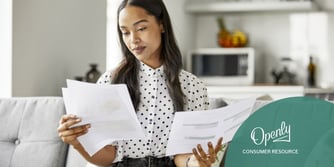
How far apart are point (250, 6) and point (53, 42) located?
3.23 m

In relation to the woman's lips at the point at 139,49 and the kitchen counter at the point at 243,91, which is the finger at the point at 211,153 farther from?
the kitchen counter at the point at 243,91

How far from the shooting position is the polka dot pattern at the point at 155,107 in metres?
2.23

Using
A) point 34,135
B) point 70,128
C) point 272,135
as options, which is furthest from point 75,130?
point 34,135

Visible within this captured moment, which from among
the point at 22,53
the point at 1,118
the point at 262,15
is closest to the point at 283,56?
the point at 262,15

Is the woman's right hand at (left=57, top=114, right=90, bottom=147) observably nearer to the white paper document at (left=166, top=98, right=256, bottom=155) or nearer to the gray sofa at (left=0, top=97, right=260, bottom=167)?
the white paper document at (left=166, top=98, right=256, bottom=155)

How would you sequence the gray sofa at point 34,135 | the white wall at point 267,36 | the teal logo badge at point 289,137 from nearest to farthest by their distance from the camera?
the teal logo badge at point 289,137 → the gray sofa at point 34,135 → the white wall at point 267,36

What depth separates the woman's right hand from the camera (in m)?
1.97

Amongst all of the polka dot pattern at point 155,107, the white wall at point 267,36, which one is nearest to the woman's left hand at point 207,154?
the polka dot pattern at point 155,107

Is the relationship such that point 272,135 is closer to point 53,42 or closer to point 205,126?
point 205,126

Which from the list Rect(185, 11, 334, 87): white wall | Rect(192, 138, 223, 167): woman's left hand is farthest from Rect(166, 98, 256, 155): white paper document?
Rect(185, 11, 334, 87): white wall

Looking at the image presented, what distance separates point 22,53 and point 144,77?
1.49 metres

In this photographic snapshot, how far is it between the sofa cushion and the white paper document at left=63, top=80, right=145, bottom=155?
34.3 inches

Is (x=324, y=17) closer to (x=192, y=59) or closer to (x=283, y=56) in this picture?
(x=283, y=56)

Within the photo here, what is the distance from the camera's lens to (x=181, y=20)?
6734 mm
